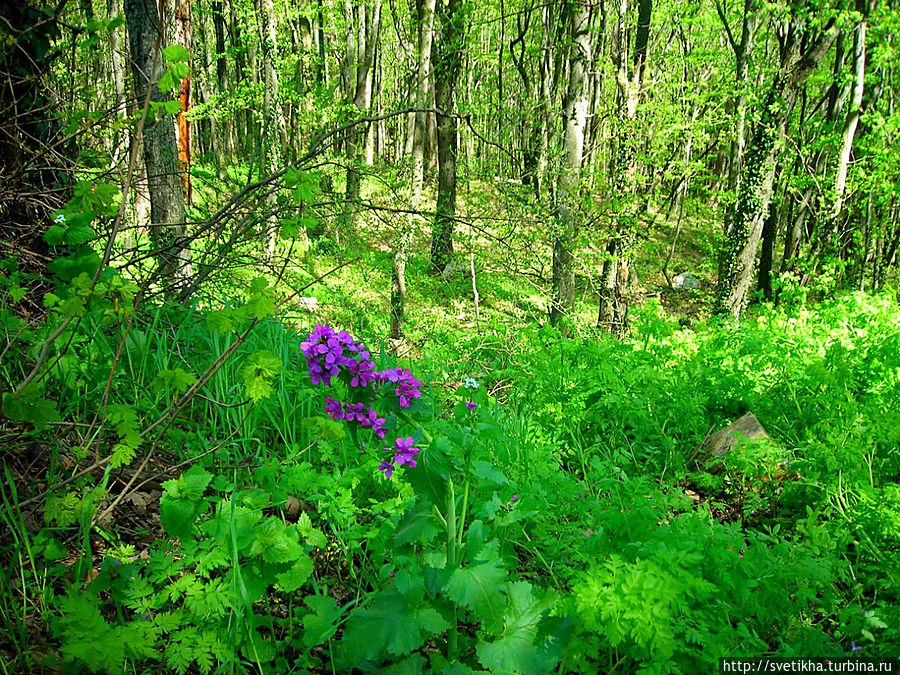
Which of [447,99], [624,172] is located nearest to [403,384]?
[624,172]

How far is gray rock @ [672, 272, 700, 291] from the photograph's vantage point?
54.7 ft

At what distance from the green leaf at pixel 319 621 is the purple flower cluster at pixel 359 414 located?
0.57 meters

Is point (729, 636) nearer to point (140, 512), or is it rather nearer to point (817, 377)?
point (140, 512)

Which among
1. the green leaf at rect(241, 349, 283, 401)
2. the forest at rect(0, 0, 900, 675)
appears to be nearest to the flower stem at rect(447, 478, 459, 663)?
the forest at rect(0, 0, 900, 675)

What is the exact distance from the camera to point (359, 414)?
5.90ft

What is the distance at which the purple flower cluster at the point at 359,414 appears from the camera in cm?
177

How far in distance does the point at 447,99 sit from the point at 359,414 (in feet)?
31.2

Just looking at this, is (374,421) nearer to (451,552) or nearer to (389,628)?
(451,552)

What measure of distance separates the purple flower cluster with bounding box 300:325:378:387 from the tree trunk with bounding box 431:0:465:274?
4.95m

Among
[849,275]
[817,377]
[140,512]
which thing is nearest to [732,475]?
[817,377]

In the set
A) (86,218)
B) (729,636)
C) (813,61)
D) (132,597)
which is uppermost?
(813,61)

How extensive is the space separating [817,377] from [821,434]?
0.55 m

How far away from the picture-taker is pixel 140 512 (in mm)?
2418

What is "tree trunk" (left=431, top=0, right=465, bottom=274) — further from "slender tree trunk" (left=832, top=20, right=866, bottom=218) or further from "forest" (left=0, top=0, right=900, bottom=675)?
"slender tree trunk" (left=832, top=20, right=866, bottom=218)
